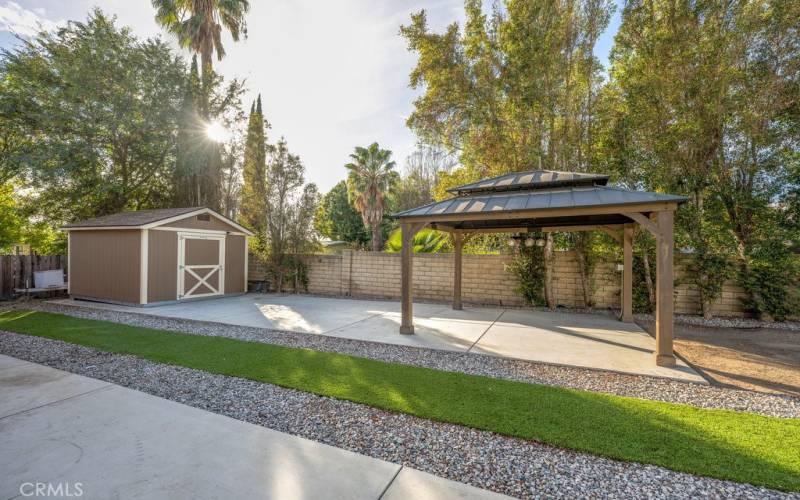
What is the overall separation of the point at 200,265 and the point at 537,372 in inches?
385

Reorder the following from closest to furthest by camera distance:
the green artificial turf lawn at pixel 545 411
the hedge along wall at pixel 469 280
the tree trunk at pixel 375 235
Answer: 1. the green artificial turf lawn at pixel 545 411
2. the hedge along wall at pixel 469 280
3. the tree trunk at pixel 375 235

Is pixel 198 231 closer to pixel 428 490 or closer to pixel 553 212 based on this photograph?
pixel 553 212

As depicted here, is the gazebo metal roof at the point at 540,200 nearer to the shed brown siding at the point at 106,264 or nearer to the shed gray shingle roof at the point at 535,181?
the shed gray shingle roof at the point at 535,181

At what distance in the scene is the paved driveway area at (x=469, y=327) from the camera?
4.91 m

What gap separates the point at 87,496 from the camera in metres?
2.01

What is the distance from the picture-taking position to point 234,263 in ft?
37.2

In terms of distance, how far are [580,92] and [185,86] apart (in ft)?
45.6

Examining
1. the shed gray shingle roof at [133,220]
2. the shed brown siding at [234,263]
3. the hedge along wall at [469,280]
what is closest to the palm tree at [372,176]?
the hedge along wall at [469,280]

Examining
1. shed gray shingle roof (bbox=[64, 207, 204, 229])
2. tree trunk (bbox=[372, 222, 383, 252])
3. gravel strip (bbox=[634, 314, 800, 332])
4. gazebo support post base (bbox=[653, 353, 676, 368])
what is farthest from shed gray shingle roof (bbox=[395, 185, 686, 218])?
tree trunk (bbox=[372, 222, 383, 252])

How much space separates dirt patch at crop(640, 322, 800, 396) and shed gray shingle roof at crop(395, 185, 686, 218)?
2308 mm

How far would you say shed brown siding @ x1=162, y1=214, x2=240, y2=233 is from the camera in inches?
374

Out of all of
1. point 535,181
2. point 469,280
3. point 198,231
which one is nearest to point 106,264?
point 198,231

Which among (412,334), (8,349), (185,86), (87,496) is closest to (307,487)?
(87,496)

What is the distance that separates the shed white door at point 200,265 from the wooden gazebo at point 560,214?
7009mm
